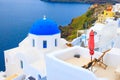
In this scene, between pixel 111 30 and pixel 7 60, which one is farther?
pixel 111 30

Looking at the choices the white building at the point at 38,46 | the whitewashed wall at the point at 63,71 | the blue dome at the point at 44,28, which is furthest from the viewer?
the blue dome at the point at 44,28

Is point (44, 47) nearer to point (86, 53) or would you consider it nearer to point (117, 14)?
point (86, 53)

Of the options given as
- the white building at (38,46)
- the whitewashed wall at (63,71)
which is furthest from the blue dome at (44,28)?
the whitewashed wall at (63,71)

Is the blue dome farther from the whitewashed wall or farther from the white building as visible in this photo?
the whitewashed wall

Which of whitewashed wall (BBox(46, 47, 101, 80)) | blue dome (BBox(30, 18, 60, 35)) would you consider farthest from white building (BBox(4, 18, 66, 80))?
whitewashed wall (BBox(46, 47, 101, 80))

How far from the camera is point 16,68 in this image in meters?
18.9

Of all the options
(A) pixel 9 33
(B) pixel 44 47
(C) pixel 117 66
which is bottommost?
(A) pixel 9 33

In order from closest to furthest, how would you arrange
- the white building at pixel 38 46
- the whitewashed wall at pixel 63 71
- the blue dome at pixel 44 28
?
the whitewashed wall at pixel 63 71 < the white building at pixel 38 46 < the blue dome at pixel 44 28

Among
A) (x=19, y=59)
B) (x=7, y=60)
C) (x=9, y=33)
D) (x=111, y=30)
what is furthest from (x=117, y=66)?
(x=9, y=33)

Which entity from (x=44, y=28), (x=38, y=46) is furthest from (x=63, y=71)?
(x=38, y=46)

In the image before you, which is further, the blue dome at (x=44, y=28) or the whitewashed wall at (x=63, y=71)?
the blue dome at (x=44, y=28)

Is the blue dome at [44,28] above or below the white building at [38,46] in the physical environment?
above

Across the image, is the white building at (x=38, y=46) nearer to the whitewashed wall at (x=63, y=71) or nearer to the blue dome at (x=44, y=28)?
the blue dome at (x=44, y=28)

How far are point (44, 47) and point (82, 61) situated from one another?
25.8ft
